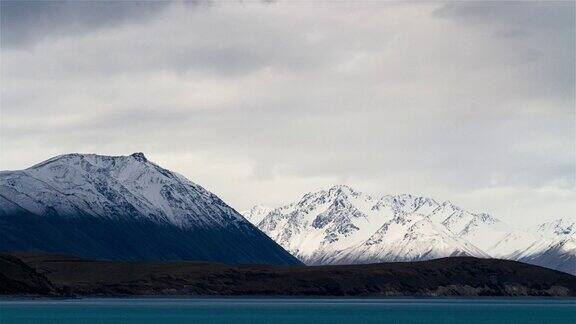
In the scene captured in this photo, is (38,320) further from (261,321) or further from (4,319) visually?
(261,321)

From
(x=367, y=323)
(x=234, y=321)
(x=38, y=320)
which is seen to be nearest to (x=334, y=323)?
(x=367, y=323)

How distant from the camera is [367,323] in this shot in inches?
7746

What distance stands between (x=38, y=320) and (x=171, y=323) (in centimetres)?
2336

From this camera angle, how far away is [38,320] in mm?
191750

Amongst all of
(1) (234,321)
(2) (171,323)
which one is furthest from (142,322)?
(1) (234,321)

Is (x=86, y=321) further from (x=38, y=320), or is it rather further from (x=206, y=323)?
(x=206, y=323)

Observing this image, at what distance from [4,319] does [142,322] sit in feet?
80.1

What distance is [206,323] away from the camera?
192375 mm

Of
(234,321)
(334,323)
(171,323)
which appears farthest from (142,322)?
(334,323)

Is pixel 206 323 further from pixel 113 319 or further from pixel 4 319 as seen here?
pixel 4 319

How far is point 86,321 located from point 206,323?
832 inches

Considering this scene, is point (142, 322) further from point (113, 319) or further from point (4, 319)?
point (4, 319)

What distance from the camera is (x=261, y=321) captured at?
19738 cm

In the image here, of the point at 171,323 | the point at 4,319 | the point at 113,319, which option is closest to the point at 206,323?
the point at 171,323
